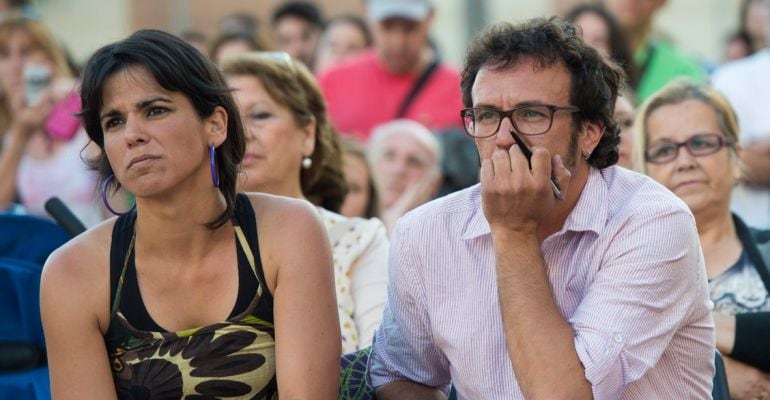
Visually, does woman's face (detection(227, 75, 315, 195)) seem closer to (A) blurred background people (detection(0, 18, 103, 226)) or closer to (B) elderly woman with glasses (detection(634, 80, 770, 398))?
(B) elderly woman with glasses (detection(634, 80, 770, 398))

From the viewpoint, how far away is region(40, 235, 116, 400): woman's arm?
3.38m

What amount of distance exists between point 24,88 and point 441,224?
4175 mm

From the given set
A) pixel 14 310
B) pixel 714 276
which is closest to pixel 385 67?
pixel 714 276

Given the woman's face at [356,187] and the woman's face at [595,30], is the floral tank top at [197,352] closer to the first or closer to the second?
the woman's face at [356,187]

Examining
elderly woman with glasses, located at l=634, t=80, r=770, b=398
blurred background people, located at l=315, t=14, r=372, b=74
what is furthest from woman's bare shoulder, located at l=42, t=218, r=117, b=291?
blurred background people, located at l=315, t=14, r=372, b=74

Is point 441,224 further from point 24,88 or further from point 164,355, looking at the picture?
point 24,88

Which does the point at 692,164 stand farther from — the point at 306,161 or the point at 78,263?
the point at 78,263

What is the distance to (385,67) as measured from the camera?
7.25 metres

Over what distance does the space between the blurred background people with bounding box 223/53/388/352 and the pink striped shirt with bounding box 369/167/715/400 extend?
67 centimetres

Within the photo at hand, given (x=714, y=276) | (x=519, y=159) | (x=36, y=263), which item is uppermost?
(x=519, y=159)

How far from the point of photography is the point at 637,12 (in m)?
7.36

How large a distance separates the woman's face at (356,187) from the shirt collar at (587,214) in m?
2.23

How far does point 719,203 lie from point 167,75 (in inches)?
84.5

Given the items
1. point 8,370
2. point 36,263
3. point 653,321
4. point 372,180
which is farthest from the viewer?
point 372,180
